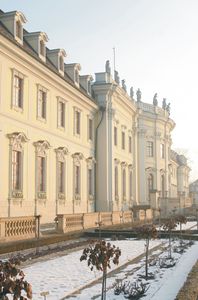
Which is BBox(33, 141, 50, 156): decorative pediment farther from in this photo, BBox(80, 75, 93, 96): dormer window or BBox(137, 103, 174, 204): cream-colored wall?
BBox(137, 103, 174, 204): cream-colored wall

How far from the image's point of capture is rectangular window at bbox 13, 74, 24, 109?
910 inches

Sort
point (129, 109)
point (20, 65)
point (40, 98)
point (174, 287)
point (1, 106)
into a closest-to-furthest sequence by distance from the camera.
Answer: point (174, 287) → point (1, 106) → point (20, 65) → point (40, 98) → point (129, 109)

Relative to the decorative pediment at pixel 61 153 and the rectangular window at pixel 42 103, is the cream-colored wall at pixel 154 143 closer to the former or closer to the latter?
the decorative pediment at pixel 61 153

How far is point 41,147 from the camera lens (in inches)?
1016

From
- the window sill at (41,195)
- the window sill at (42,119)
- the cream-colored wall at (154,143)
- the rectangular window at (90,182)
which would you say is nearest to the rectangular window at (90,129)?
the rectangular window at (90,182)

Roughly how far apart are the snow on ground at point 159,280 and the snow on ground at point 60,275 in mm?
415

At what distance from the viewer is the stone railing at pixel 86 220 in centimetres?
2192

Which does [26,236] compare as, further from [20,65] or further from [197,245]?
[20,65]

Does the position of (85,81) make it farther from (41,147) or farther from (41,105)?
(41,147)

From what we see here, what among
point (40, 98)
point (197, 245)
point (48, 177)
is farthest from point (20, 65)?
point (197, 245)

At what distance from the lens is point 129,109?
44.9m

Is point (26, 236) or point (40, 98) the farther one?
point (40, 98)

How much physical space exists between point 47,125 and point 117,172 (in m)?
14.5

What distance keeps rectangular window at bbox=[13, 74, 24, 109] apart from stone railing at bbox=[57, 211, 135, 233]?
609 cm
